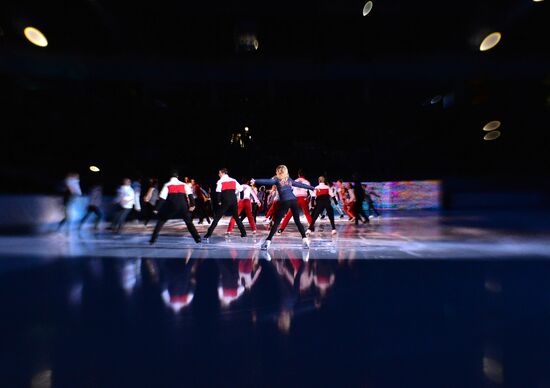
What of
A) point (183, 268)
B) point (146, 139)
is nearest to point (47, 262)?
point (183, 268)

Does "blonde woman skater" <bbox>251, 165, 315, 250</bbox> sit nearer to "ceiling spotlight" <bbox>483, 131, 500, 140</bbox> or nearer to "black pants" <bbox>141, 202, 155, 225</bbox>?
"black pants" <bbox>141, 202, 155, 225</bbox>

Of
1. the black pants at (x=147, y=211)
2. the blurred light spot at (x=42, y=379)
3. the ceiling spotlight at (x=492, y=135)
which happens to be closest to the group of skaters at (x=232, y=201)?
the black pants at (x=147, y=211)

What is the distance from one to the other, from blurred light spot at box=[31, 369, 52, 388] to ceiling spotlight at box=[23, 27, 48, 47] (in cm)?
1540

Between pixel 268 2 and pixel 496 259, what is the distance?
11.9 m

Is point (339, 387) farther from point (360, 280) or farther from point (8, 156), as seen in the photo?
point (8, 156)

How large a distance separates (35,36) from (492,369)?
56.6ft

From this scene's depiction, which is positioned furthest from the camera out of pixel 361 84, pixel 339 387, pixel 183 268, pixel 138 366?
pixel 361 84

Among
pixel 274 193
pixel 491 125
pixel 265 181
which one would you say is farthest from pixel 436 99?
pixel 265 181

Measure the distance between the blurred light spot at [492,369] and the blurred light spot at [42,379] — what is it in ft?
7.99

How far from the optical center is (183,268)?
560 cm

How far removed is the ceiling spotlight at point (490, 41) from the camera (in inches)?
611

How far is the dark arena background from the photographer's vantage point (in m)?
2.57

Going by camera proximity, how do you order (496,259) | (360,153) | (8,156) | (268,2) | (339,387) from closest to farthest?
(339,387)
(496,259)
(268,2)
(8,156)
(360,153)

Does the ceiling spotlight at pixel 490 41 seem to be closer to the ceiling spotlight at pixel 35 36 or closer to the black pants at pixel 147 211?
the black pants at pixel 147 211
